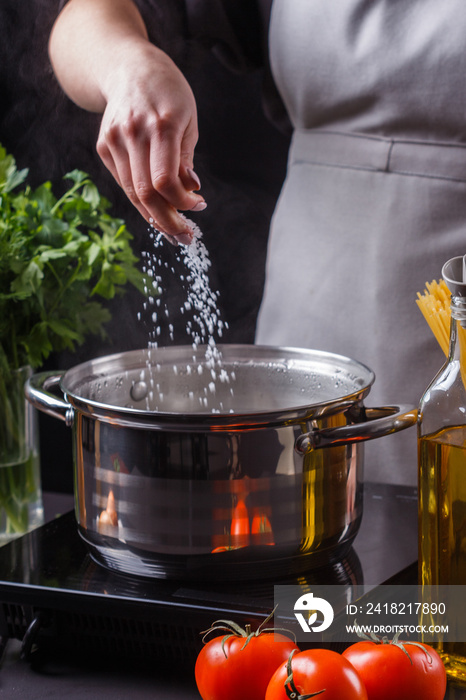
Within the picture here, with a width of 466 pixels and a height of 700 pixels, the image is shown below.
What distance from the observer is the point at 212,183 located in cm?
183

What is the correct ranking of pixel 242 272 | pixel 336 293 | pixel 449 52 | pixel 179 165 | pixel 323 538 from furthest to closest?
1. pixel 242 272
2. pixel 336 293
3. pixel 449 52
4. pixel 179 165
5. pixel 323 538

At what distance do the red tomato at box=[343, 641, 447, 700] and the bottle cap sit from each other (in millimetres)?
269

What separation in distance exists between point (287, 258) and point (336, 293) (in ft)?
0.37

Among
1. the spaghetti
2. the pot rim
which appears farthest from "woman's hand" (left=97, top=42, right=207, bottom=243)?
the spaghetti

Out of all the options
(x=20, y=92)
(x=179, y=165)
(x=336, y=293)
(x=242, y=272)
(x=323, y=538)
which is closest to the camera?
(x=323, y=538)

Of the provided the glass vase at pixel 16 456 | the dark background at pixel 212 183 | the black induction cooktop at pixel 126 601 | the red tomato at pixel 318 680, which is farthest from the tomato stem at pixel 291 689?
the dark background at pixel 212 183

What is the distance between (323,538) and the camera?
2.36 feet

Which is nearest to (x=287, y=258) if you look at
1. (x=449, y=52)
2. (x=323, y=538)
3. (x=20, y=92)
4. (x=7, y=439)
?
(x=449, y=52)

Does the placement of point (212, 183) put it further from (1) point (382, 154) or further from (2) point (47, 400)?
(2) point (47, 400)

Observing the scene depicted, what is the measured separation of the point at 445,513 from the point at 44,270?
26.8 inches

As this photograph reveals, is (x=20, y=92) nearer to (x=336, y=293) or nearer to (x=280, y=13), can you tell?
(x=280, y=13)

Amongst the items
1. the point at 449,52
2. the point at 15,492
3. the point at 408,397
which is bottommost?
the point at 15,492

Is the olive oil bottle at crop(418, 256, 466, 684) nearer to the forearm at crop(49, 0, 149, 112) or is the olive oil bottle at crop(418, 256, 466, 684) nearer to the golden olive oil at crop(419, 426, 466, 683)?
the golden olive oil at crop(419, 426, 466, 683)

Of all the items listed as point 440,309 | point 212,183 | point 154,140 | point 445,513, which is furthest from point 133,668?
point 212,183
